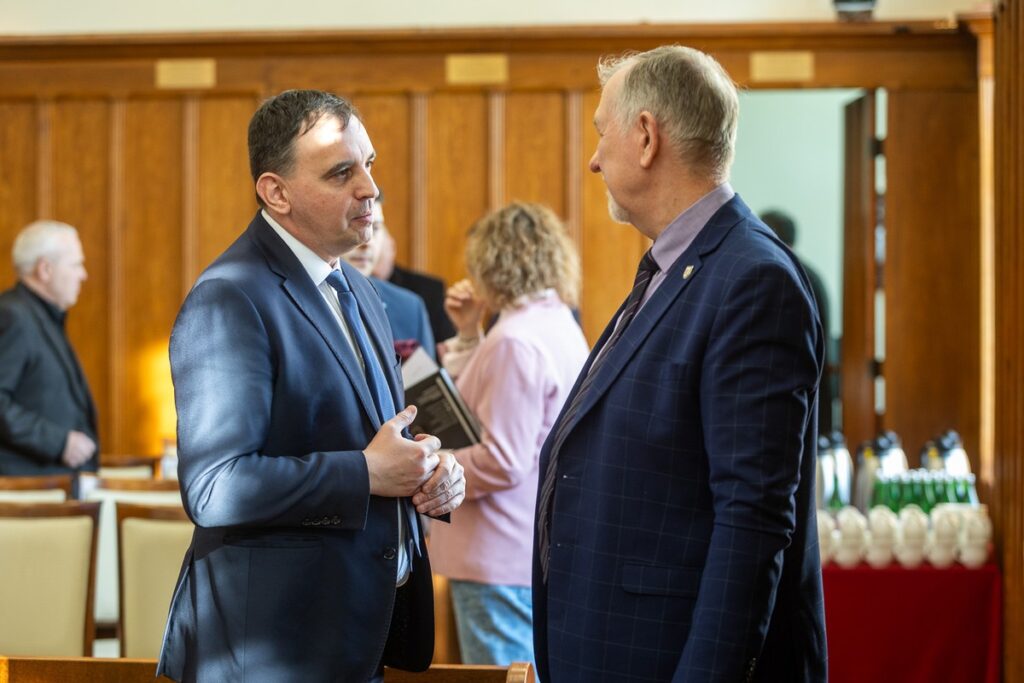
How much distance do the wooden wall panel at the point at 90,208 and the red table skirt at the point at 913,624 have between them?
471 cm

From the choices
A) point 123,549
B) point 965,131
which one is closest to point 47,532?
point 123,549

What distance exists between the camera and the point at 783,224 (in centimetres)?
707

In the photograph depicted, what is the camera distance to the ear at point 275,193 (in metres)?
2.12

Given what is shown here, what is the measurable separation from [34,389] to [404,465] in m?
3.74

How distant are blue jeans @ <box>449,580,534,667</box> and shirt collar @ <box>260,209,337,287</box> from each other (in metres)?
1.51

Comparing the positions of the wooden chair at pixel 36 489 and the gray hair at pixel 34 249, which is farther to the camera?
the gray hair at pixel 34 249

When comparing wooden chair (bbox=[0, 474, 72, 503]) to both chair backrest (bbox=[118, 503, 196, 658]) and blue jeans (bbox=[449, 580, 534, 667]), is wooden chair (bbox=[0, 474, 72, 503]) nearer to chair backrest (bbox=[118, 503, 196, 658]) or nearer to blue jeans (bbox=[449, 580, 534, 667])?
chair backrest (bbox=[118, 503, 196, 658])

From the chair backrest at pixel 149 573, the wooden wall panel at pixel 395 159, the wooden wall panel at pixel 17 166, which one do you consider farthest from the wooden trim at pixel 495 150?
the chair backrest at pixel 149 573

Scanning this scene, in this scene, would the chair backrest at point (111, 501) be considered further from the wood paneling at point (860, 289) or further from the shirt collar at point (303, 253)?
the wood paneling at point (860, 289)

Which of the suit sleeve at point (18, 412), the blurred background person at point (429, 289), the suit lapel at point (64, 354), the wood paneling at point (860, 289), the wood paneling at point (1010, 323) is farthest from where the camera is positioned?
the wood paneling at point (860, 289)

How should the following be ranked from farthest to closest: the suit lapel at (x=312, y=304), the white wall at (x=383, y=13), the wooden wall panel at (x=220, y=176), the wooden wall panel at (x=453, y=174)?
the white wall at (x=383, y=13), the wooden wall panel at (x=220, y=176), the wooden wall panel at (x=453, y=174), the suit lapel at (x=312, y=304)

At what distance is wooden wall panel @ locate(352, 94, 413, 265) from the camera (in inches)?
276

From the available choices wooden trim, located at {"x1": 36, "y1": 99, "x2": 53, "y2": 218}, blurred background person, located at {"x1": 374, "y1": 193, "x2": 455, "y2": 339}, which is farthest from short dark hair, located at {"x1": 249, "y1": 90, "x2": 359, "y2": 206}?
wooden trim, located at {"x1": 36, "y1": 99, "x2": 53, "y2": 218}

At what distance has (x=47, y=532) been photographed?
11.7 feet
